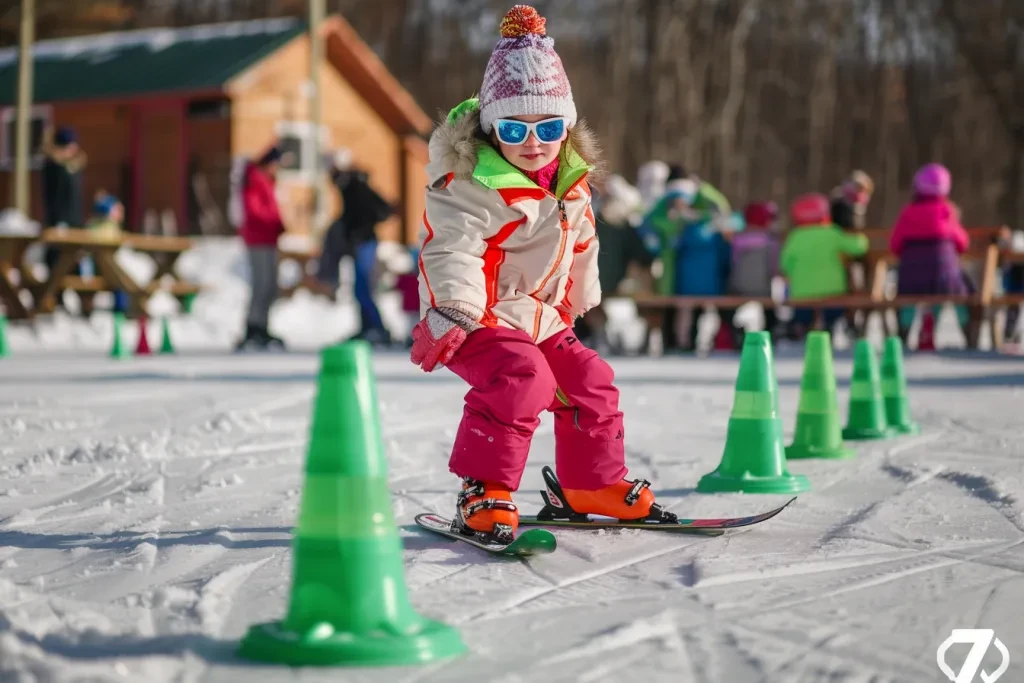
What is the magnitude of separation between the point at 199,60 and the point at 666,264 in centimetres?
1638

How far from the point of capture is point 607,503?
146 inches

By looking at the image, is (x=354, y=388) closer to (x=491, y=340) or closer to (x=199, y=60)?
(x=491, y=340)

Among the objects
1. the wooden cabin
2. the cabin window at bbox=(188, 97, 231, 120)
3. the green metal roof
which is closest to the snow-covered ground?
the cabin window at bbox=(188, 97, 231, 120)

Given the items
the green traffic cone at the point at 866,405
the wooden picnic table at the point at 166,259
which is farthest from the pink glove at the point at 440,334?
the wooden picnic table at the point at 166,259

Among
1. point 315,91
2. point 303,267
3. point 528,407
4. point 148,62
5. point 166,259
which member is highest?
point 148,62

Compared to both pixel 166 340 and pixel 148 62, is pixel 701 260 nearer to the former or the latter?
pixel 166 340

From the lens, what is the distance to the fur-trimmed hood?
11.5ft

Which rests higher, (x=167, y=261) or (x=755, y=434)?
(x=167, y=261)

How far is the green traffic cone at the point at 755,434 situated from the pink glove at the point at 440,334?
4.51ft

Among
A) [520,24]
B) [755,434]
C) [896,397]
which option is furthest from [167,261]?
[520,24]

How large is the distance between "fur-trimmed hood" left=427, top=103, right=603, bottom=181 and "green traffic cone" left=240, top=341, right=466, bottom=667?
130 centimetres

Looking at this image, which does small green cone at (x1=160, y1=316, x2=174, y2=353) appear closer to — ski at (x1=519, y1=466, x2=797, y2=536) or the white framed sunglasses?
ski at (x1=519, y1=466, x2=797, y2=536)

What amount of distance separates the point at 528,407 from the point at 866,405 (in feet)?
10.0

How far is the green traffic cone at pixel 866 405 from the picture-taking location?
5.86 m
